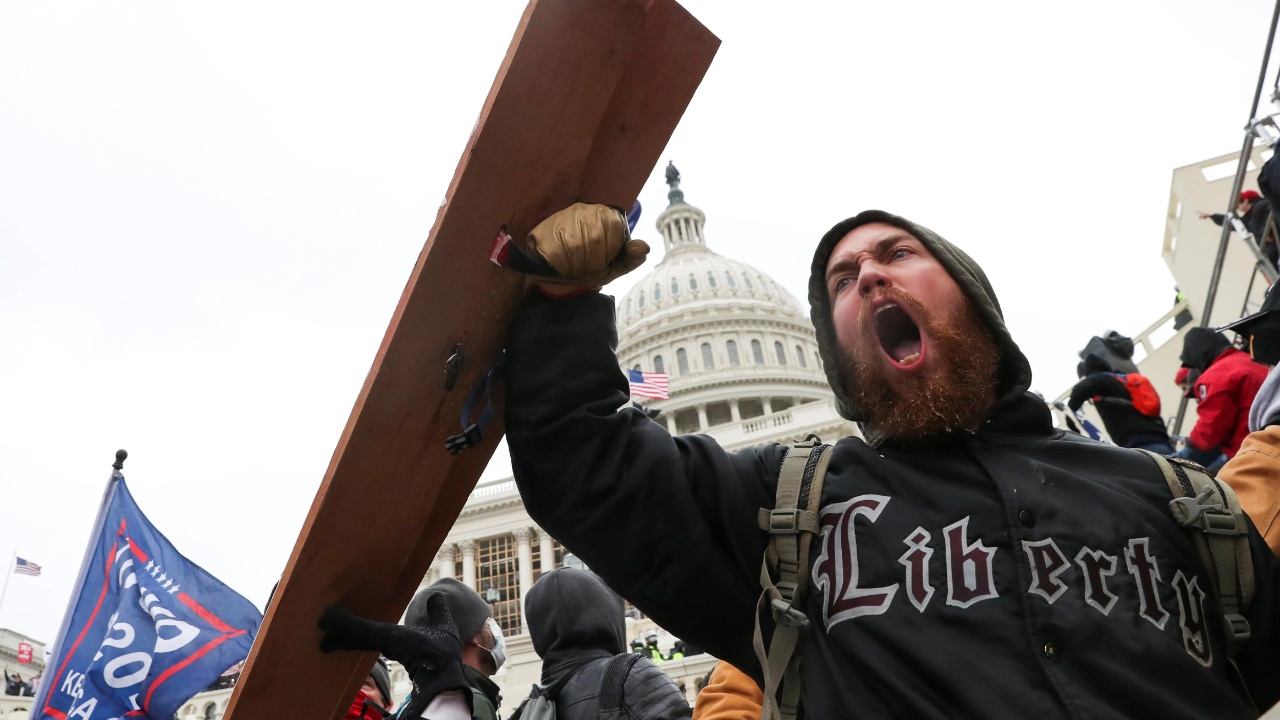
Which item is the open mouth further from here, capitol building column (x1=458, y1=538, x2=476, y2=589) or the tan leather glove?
capitol building column (x1=458, y1=538, x2=476, y2=589)

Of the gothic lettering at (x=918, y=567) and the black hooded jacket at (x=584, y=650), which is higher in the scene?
the black hooded jacket at (x=584, y=650)

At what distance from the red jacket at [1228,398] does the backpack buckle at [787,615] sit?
3.67 meters

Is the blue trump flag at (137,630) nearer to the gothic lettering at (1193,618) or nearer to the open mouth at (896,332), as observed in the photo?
the open mouth at (896,332)

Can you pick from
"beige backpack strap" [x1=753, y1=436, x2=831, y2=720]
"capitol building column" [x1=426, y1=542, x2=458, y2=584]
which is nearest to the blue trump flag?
"beige backpack strap" [x1=753, y1=436, x2=831, y2=720]

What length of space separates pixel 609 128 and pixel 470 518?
157 ft

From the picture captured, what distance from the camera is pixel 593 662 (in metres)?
3.35

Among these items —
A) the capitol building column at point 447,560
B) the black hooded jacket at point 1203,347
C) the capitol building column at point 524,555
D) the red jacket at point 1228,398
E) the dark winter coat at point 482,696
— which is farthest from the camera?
the capitol building column at point 447,560

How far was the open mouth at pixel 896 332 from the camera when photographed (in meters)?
1.95

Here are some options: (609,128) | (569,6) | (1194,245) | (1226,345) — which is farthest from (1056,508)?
(1194,245)

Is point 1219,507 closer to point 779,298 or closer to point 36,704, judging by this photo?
point 36,704

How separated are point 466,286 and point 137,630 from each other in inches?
176

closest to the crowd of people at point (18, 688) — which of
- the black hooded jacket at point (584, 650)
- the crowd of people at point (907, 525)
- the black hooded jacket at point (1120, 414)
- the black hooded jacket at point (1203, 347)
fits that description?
the black hooded jacket at point (584, 650)

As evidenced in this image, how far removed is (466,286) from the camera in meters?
1.76

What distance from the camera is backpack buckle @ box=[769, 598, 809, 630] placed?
1597 millimetres
